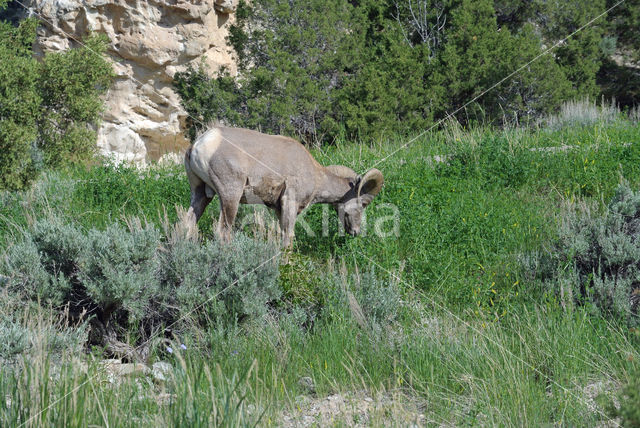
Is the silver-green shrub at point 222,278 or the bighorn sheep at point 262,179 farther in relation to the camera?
the bighorn sheep at point 262,179

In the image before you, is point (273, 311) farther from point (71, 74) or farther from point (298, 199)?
point (71, 74)

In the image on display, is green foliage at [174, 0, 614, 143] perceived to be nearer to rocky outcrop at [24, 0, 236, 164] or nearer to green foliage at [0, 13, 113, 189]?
rocky outcrop at [24, 0, 236, 164]

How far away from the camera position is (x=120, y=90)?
54.3 feet

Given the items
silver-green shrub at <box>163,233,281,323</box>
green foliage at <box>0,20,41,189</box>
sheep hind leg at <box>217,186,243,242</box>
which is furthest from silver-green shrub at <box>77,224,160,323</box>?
green foliage at <box>0,20,41,189</box>

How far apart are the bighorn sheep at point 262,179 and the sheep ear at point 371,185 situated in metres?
0.01

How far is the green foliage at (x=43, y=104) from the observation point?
777 centimetres

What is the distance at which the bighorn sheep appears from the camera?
8.50m

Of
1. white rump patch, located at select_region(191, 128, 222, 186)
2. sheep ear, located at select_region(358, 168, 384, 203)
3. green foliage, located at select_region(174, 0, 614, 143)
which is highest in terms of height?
green foliage, located at select_region(174, 0, 614, 143)

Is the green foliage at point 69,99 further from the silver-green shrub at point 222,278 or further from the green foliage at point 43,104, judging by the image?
the silver-green shrub at point 222,278

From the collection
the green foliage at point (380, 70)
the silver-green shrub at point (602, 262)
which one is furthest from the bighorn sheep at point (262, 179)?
the green foliage at point (380, 70)

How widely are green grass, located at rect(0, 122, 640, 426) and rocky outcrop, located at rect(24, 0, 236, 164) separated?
381cm

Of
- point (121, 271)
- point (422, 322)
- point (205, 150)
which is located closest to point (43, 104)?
point (205, 150)

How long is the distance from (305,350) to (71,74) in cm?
434

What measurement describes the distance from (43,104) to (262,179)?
9.05 ft
